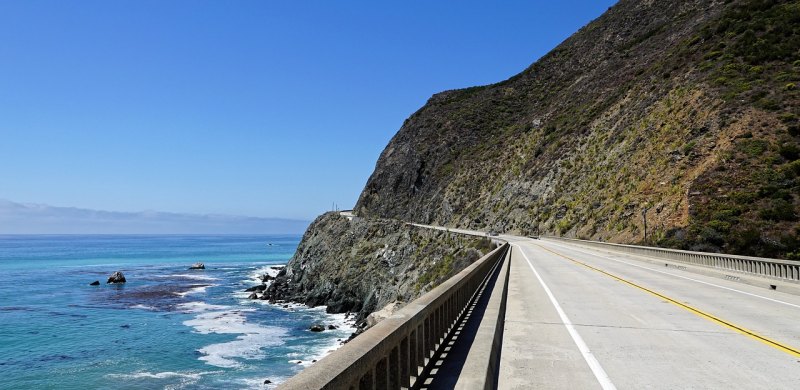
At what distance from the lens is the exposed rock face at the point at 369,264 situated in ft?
155

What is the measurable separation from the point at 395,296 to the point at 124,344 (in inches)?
852

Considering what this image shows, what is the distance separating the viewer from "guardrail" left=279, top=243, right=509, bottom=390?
290cm

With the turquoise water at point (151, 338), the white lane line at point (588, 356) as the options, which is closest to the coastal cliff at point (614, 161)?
the turquoise water at point (151, 338)

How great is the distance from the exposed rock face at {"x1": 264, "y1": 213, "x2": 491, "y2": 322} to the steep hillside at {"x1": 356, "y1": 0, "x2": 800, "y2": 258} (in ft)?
45.8

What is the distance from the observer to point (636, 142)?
52812mm

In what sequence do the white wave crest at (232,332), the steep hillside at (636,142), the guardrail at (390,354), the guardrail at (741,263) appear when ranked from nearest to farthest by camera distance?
1. the guardrail at (390,354)
2. the guardrail at (741,263)
3. the white wave crest at (232,332)
4. the steep hillside at (636,142)

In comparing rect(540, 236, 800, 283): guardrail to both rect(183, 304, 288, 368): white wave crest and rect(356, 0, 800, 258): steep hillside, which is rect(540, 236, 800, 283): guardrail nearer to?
rect(356, 0, 800, 258): steep hillside

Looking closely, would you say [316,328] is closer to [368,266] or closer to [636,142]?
[368,266]

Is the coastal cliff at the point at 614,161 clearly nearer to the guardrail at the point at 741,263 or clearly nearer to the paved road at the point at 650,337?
the guardrail at the point at 741,263

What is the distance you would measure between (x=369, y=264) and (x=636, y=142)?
1214 inches

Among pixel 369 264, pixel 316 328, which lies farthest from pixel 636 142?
pixel 316 328

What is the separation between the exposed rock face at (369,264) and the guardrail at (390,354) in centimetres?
3090

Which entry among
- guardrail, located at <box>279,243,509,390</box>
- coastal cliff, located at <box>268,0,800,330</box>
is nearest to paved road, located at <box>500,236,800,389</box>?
guardrail, located at <box>279,243,509,390</box>

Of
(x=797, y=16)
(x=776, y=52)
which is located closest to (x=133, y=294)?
(x=776, y=52)
